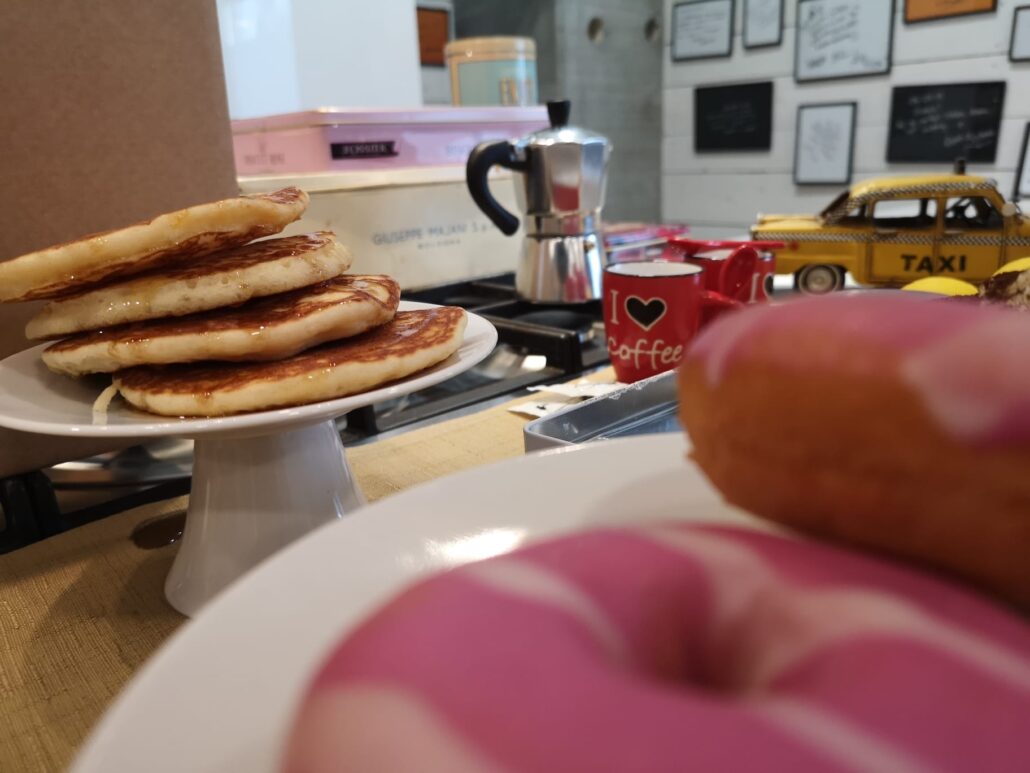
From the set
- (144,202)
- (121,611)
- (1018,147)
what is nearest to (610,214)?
(1018,147)

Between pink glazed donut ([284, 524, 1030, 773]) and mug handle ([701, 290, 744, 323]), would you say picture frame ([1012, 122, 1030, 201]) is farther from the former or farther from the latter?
pink glazed donut ([284, 524, 1030, 773])

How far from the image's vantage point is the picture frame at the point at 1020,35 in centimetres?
236

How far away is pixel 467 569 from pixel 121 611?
47 centimetres

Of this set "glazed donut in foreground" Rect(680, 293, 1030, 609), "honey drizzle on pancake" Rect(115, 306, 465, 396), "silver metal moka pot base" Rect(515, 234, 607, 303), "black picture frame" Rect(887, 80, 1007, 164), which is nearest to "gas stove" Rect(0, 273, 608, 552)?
"silver metal moka pot base" Rect(515, 234, 607, 303)

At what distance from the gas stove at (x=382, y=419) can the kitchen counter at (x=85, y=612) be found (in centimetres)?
4

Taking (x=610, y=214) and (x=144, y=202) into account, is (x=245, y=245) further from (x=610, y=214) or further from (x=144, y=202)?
(x=610, y=214)

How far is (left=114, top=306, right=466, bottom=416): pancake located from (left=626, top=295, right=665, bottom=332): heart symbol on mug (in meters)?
0.38

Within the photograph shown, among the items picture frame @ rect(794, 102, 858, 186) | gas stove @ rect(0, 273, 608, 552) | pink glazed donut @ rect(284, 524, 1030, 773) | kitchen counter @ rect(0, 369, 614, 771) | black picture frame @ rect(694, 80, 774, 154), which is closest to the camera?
pink glazed donut @ rect(284, 524, 1030, 773)

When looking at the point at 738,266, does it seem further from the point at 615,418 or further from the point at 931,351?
the point at 931,351

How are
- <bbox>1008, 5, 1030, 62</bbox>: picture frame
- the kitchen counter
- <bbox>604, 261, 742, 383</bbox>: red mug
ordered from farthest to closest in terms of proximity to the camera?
<bbox>1008, 5, 1030, 62</bbox>: picture frame < <bbox>604, 261, 742, 383</bbox>: red mug < the kitchen counter

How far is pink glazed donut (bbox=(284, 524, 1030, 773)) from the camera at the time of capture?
0.56ft

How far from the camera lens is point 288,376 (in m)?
0.52

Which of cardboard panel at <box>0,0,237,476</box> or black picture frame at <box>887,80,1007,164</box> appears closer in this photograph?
cardboard panel at <box>0,0,237,476</box>

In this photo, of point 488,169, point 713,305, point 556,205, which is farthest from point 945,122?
point 713,305
